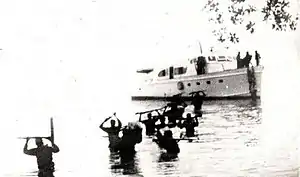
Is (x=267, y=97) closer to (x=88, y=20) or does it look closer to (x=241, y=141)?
(x=241, y=141)

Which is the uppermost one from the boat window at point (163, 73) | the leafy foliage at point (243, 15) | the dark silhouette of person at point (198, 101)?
the leafy foliage at point (243, 15)

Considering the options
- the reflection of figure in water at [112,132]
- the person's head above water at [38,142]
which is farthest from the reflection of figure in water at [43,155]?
the reflection of figure in water at [112,132]

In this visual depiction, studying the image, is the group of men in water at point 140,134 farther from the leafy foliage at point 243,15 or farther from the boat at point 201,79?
the leafy foliage at point 243,15

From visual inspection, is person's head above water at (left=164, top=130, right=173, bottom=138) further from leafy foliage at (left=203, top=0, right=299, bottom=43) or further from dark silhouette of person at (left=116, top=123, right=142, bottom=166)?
leafy foliage at (left=203, top=0, right=299, bottom=43)

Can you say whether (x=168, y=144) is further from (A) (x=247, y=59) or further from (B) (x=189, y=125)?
(A) (x=247, y=59)

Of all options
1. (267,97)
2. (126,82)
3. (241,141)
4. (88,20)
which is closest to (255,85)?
(267,97)

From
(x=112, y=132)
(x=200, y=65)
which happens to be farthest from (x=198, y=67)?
(x=112, y=132)
